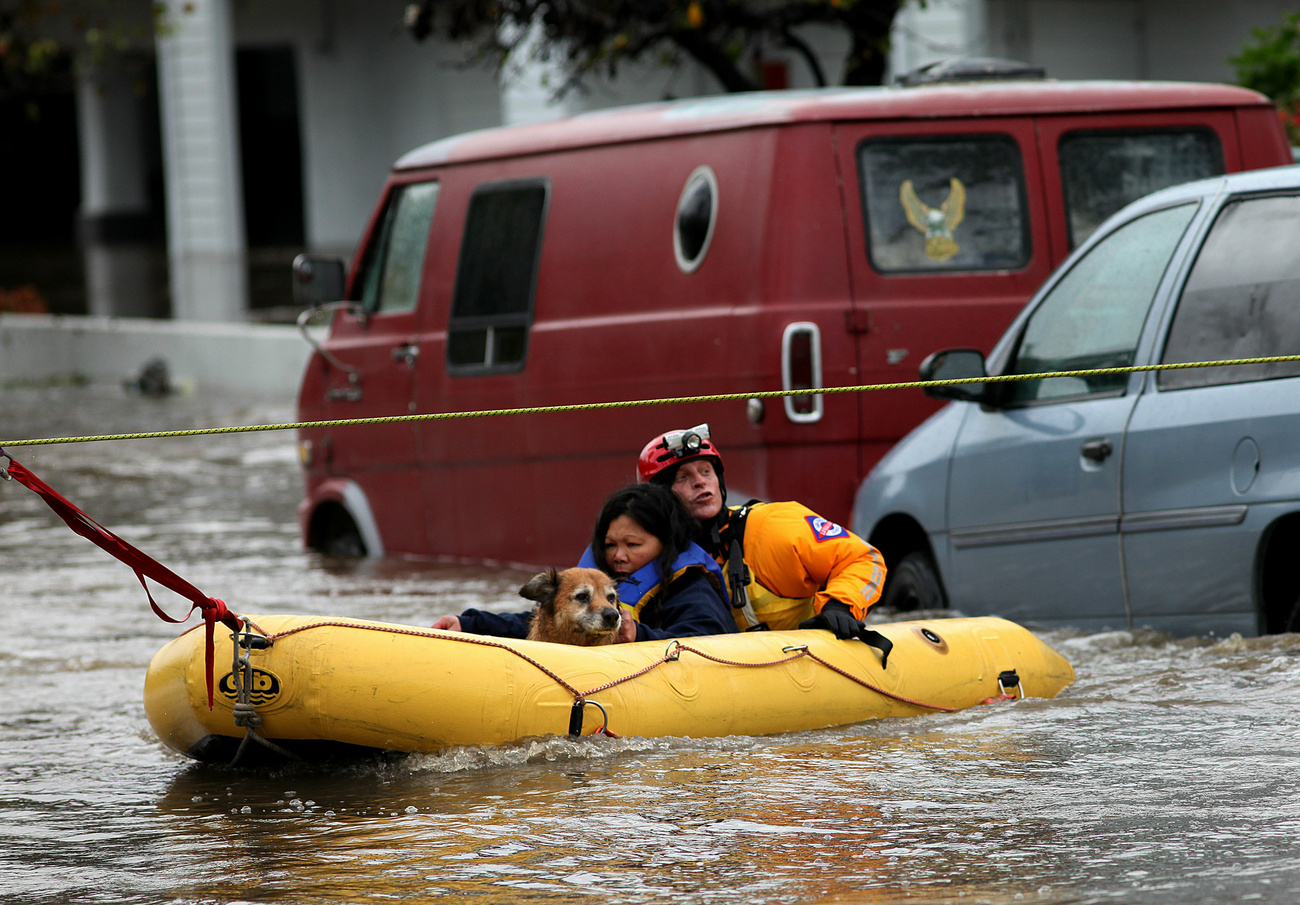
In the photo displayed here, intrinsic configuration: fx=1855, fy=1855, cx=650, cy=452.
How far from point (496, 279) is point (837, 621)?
3703 millimetres

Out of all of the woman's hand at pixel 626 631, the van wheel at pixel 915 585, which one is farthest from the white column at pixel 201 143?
the woman's hand at pixel 626 631

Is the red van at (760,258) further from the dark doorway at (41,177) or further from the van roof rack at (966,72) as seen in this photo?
the dark doorway at (41,177)

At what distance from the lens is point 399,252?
951 cm

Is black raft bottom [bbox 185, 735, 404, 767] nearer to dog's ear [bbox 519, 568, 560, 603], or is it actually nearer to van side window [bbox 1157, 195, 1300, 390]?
dog's ear [bbox 519, 568, 560, 603]

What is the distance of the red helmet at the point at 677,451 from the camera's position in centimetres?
597

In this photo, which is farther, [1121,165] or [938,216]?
[1121,165]

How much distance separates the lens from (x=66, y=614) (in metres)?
8.81

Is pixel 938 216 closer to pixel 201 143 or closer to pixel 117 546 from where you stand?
pixel 117 546

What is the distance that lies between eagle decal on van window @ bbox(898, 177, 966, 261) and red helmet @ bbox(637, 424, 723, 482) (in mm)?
2051

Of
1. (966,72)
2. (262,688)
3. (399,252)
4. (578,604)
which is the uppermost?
(966,72)

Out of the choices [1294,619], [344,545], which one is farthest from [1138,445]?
[344,545]

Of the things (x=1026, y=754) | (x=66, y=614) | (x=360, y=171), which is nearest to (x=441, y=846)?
(x=1026, y=754)

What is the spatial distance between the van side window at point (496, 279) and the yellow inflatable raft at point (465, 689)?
137 inches

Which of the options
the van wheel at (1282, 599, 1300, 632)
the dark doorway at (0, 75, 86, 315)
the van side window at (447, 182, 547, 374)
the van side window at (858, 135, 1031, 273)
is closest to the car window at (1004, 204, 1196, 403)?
the van wheel at (1282, 599, 1300, 632)
